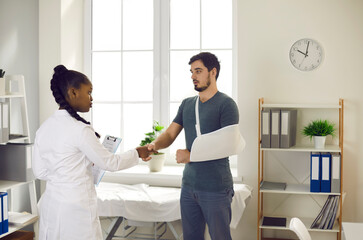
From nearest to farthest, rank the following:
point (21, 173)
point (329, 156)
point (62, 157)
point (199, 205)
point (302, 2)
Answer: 1. point (62, 157)
2. point (199, 205)
3. point (21, 173)
4. point (329, 156)
5. point (302, 2)

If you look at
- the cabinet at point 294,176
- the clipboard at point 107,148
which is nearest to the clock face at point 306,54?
the cabinet at point 294,176

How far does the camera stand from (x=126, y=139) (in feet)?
13.9

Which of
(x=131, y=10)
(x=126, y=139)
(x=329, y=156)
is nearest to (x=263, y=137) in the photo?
(x=329, y=156)

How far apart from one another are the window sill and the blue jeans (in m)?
0.95

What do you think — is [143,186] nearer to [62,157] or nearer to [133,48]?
[133,48]

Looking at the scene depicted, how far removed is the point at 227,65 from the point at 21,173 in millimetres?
1941

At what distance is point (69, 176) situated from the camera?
2.23 metres

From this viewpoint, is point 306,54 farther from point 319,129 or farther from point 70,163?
point 70,163

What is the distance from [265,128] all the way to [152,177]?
106 centimetres

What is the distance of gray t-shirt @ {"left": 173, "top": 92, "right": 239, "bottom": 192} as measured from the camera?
2730 millimetres

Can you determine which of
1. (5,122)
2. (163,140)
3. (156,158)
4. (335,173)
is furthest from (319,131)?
(5,122)

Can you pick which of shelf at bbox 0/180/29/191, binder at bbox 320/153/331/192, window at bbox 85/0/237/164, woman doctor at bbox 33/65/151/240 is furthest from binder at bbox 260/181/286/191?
shelf at bbox 0/180/29/191

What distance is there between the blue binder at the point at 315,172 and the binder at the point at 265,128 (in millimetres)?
337

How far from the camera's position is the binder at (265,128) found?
3459 mm
